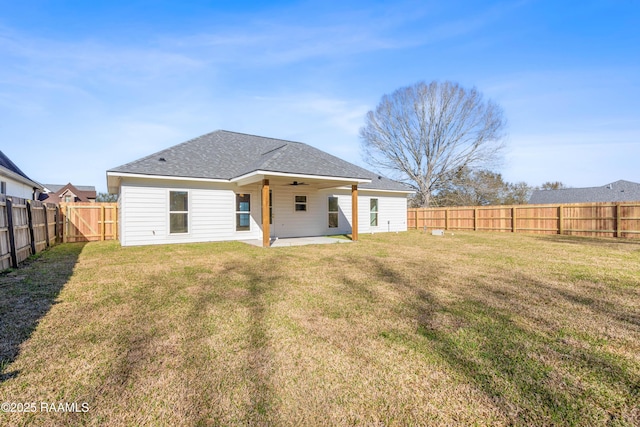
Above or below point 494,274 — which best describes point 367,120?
above

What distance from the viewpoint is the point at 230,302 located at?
4.22 metres

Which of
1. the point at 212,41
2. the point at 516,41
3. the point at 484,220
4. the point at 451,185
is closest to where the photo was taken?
the point at 212,41

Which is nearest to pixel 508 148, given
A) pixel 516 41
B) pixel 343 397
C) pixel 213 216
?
pixel 516 41

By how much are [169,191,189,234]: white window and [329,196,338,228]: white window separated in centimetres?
661

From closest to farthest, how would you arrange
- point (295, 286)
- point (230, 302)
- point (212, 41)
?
point (230, 302), point (295, 286), point (212, 41)

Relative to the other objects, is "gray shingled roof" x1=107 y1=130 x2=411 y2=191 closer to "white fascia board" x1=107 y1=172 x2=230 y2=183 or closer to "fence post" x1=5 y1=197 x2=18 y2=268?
"white fascia board" x1=107 y1=172 x2=230 y2=183

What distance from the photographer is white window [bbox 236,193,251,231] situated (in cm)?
1244

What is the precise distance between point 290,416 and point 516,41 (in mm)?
14054

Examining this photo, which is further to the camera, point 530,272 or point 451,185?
point 451,185

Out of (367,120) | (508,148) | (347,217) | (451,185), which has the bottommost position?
(347,217)

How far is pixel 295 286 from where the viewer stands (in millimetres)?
5086

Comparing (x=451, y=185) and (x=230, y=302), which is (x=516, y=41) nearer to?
(x=230, y=302)

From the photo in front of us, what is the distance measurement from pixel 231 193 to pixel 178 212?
2.12 m

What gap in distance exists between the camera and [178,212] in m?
11.3
